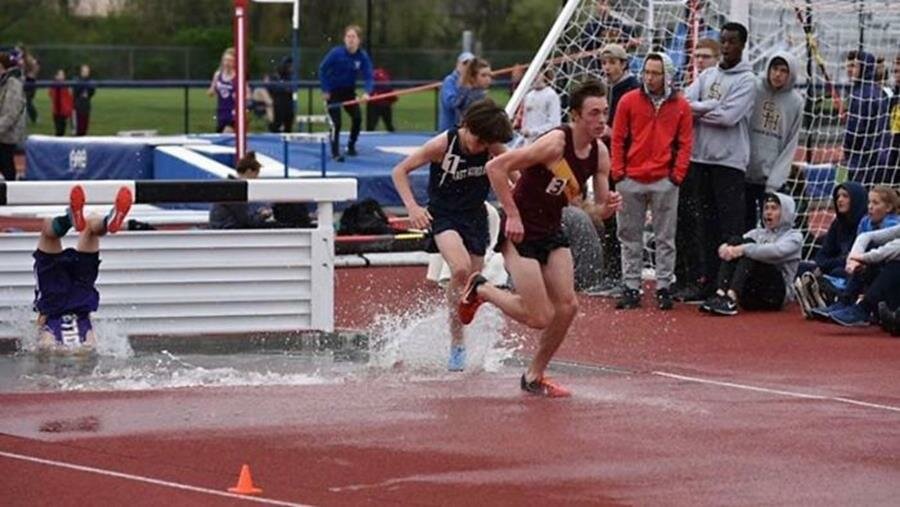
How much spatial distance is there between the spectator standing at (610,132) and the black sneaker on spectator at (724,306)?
1.00 m

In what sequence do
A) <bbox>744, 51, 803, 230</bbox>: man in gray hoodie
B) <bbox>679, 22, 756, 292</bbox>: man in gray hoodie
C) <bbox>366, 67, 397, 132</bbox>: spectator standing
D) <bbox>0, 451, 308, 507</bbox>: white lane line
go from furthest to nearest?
<bbox>366, 67, 397, 132</bbox>: spectator standing < <bbox>744, 51, 803, 230</bbox>: man in gray hoodie < <bbox>679, 22, 756, 292</bbox>: man in gray hoodie < <bbox>0, 451, 308, 507</bbox>: white lane line

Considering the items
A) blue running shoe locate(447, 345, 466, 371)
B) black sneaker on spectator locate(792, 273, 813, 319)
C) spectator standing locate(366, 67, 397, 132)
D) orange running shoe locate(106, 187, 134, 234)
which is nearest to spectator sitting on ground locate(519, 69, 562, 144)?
black sneaker on spectator locate(792, 273, 813, 319)

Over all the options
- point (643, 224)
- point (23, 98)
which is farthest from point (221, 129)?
point (643, 224)

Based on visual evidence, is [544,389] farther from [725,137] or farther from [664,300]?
[725,137]

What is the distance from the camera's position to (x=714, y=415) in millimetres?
11266

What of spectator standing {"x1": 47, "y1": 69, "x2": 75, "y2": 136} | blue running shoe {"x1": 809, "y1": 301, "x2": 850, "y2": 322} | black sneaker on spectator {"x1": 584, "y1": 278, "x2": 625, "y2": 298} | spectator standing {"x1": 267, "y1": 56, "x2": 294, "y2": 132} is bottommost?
spectator standing {"x1": 47, "y1": 69, "x2": 75, "y2": 136}

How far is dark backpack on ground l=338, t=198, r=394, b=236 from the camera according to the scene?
19.8 metres

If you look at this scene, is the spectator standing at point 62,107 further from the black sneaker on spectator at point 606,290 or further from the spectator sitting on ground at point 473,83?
the black sneaker on spectator at point 606,290

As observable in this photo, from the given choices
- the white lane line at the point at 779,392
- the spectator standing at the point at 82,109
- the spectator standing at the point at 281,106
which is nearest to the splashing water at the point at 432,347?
the white lane line at the point at 779,392

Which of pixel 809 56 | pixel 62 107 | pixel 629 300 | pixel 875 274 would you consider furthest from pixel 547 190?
pixel 62 107

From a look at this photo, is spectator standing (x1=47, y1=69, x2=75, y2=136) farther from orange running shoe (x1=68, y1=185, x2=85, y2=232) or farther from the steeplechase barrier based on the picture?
orange running shoe (x1=68, y1=185, x2=85, y2=232)

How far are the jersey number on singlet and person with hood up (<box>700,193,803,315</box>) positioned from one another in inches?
179

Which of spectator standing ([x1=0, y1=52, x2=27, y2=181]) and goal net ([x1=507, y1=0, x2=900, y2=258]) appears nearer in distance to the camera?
goal net ([x1=507, y1=0, x2=900, y2=258])

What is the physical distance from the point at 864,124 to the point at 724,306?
3.58 meters
